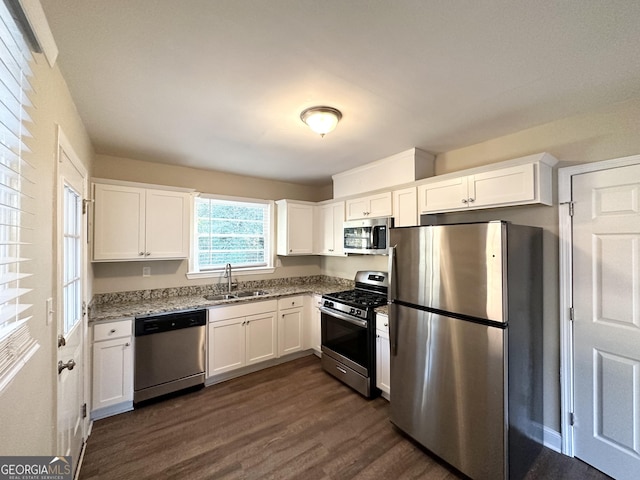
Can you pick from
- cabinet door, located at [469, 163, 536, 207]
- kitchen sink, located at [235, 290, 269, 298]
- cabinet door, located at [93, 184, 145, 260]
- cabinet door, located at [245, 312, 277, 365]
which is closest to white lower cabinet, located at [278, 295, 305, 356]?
cabinet door, located at [245, 312, 277, 365]

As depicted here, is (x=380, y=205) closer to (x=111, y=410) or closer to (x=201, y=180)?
(x=201, y=180)

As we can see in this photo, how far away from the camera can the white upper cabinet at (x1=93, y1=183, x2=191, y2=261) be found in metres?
2.72

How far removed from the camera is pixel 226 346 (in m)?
3.15

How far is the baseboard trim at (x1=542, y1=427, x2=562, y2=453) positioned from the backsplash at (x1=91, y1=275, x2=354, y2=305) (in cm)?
242

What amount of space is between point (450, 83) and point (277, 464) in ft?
9.41

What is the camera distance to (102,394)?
2447mm

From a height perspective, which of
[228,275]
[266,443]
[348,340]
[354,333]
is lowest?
[266,443]

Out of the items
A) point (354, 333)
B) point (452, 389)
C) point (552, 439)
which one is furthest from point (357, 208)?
point (552, 439)

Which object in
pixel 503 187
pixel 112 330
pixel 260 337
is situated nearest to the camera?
pixel 503 187

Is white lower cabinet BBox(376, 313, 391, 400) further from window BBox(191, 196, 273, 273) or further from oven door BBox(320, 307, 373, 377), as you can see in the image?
window BBox(191, 196, 273, 273)

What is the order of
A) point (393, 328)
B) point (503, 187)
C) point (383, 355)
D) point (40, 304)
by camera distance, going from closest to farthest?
1. point (40, 304)
2. point (503, 187)
3. point (393, 328)
4. point (383, 355)

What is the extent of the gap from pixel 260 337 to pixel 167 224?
1.76 meters

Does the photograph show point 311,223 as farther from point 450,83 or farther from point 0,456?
point 0,456

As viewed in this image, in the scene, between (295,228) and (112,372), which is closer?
(112,372)
